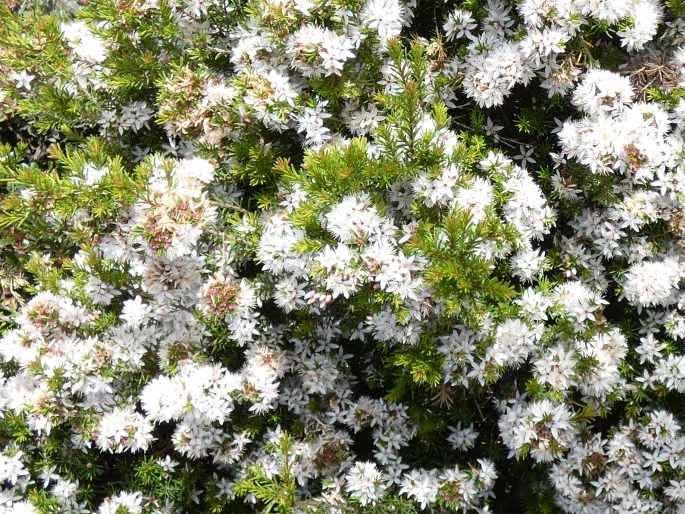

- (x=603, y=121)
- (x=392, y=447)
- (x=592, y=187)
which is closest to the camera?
(x=603, y=121)

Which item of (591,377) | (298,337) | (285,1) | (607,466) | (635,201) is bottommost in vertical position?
(607,466)

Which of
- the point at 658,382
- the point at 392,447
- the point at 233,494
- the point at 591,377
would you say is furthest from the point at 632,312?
the point at 233,494

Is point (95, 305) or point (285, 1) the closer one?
point (285, 1)

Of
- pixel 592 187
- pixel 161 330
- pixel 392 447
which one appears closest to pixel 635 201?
pixel 592 187

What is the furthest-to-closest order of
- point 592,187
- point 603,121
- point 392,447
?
point 392,447 → point 592,187 → point 603,121

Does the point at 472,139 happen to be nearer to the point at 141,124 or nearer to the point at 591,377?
the point at 591,377

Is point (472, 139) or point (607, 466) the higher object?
point (472, 139)
